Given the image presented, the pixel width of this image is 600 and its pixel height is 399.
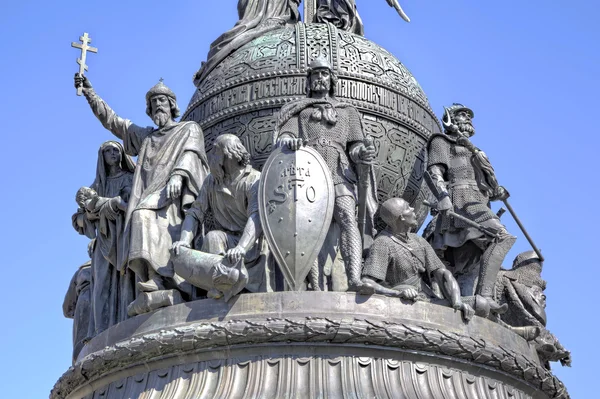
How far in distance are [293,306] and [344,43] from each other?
5.68m

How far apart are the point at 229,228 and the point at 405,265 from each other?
7.81 ft

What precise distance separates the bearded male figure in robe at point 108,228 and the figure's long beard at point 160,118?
0.85 metres

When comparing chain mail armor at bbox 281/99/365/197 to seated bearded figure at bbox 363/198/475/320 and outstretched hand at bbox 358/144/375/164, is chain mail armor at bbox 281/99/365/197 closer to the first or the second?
outstretched hand at bbox 358/144/375/164

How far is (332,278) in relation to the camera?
15.9 metres

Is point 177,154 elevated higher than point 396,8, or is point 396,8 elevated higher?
point 396,8

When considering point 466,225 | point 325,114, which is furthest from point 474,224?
point 325,114

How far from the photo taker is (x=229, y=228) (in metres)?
16.4

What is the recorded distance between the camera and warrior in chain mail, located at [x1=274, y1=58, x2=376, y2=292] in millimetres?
16266

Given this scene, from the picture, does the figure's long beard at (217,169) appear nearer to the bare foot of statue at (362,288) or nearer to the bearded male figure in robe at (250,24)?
the bare foot of statue at (362,288)

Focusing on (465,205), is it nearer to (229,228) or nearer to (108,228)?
(229,228)

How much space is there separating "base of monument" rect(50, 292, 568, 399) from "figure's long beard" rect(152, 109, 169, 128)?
134 inches

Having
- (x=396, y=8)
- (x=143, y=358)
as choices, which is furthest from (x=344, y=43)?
(x=143, y=358)

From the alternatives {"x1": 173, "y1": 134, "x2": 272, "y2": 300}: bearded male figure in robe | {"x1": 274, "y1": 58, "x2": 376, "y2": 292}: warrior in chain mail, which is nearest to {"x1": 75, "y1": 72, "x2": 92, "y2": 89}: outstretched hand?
{"x1": 173, "y1": 134, "x2": 272, "y2": 300}: bearded male figure in robe

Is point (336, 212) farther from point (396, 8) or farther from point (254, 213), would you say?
point (396, 8)
